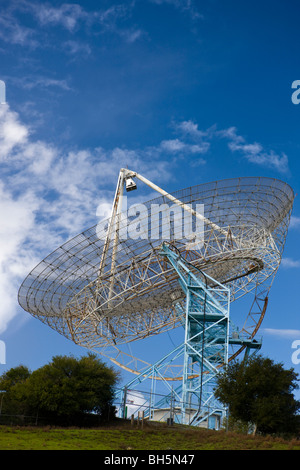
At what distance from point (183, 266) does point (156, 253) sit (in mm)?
2869

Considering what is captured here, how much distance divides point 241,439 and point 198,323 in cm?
1731

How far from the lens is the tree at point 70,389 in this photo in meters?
45.7

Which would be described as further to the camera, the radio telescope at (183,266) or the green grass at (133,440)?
the radio telescope at (183,266)

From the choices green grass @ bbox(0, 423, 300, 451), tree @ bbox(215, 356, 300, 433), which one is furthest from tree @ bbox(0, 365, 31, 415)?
tree @ bbox(215, 356, 300, 433)

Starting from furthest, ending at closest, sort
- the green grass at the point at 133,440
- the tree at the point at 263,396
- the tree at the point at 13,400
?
the tree at the point at 13,400 < the tree at the point at 263,396 < the green grass at the point at 133,440

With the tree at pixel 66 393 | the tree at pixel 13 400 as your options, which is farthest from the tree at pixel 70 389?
the tree at pixel 13 400

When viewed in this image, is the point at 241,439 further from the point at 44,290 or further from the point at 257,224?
the point at 44,290

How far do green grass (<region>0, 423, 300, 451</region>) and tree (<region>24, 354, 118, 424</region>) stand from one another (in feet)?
25.4

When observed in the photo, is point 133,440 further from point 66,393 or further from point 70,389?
point 70,389

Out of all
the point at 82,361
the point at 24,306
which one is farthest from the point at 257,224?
the point at 24,306

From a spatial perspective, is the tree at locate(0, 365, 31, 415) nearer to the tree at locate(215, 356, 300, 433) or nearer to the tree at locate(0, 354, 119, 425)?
the tree at locate(0, 354, 119, 425)

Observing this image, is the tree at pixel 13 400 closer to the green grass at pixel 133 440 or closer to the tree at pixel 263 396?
the green grass at pixel 133 440

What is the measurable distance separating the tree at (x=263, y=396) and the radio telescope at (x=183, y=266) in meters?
2.83
